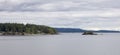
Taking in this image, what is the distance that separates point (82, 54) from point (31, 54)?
873 cm

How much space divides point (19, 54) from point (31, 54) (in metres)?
2.11

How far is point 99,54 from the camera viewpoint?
5988 cm

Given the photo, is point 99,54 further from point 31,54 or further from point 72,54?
point 31,54

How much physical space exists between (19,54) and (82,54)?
426 inches

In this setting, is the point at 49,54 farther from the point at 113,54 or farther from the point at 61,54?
the point at 113,54

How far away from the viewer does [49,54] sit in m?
61.1

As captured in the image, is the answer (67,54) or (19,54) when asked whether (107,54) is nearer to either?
(67,54)

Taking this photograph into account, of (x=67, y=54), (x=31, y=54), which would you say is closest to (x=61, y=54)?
(x=67, y=54)

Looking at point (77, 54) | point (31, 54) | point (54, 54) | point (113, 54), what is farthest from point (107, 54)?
point (31, 54)

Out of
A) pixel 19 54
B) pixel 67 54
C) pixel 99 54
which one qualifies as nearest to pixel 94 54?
pixel 99 54

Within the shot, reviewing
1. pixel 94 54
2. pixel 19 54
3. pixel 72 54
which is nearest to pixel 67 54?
pixel 72 54

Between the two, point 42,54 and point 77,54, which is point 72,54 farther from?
point 42,54

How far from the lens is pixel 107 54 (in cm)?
6025

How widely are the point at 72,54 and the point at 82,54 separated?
1.80m
